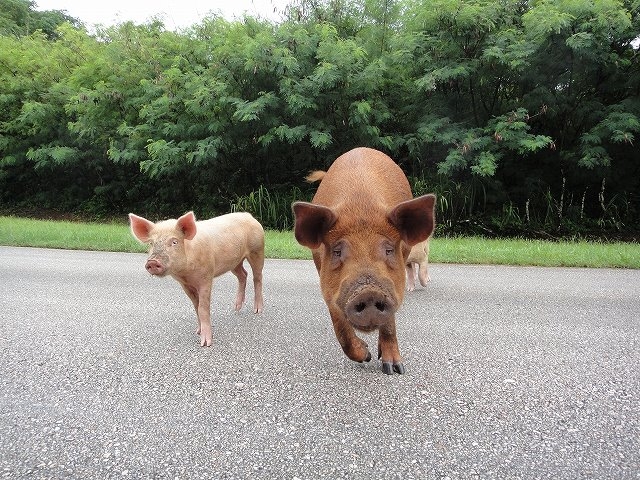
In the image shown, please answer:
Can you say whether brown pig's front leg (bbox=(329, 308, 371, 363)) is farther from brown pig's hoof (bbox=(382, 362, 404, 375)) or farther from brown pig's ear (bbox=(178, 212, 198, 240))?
brown pig's ear (bbox=(178, 212, 198, 240))

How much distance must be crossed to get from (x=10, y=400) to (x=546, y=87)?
1381 centimetres

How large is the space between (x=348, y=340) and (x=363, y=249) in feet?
2.39

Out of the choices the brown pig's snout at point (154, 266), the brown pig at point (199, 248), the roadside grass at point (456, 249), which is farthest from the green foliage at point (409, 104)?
the brown pig's snout at point (154, 266)

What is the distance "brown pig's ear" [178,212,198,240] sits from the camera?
3.71m

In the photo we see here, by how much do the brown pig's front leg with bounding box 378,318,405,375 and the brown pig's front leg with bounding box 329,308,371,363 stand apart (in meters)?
0.13

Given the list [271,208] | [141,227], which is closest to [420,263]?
[141,227]

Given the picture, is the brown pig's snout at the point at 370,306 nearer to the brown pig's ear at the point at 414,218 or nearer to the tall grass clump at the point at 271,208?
the brown pig's ear at the point at 414,218

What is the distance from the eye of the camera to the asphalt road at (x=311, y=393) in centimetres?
221

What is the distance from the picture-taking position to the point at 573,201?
15.0m

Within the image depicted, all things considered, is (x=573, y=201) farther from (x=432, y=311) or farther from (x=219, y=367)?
(x=219, y=367)

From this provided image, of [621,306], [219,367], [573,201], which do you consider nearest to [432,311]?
[621,306]

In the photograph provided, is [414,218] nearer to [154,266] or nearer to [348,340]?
[348,340]

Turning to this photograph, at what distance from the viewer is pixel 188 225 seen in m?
3.73

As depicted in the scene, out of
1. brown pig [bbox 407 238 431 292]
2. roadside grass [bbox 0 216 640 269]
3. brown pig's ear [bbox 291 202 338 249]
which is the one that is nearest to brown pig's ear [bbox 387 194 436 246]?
brown pig's ear [bbox 291 202 338 249]
